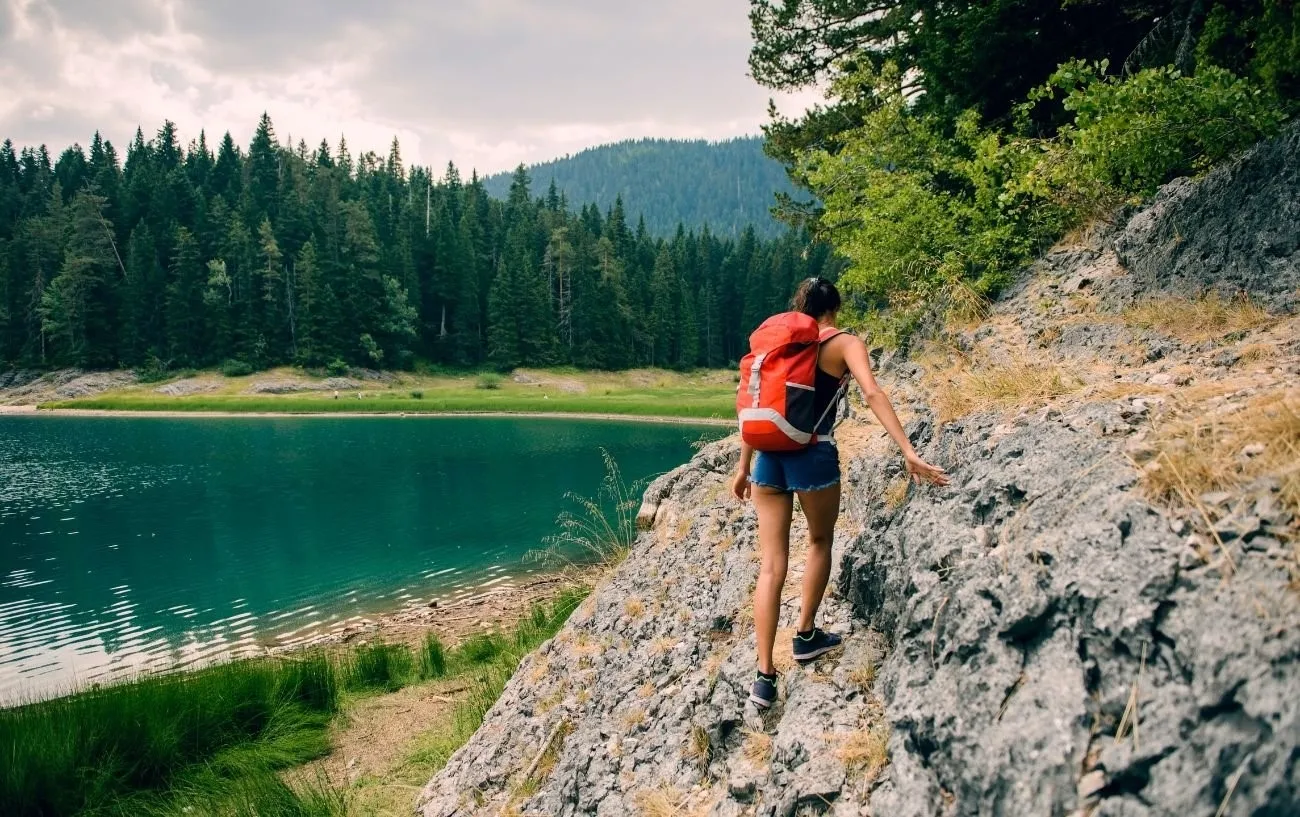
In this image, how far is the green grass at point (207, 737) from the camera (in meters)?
6.68

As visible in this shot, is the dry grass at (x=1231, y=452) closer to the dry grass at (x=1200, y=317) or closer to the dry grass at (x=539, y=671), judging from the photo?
the dry grass at (x=1200, y=317)

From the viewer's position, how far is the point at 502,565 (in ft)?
61.9

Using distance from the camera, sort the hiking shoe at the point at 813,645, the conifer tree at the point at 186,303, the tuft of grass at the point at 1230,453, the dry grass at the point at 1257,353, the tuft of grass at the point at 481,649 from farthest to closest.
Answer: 1. the conifer tree at the point at 186,303
2. the tuft of grass at the point at 481,649
3. the hiking shoe at the point at 813,645
4. the dry grass at the point at 1257,353
5. the tuft of grass at the point at 1230,453

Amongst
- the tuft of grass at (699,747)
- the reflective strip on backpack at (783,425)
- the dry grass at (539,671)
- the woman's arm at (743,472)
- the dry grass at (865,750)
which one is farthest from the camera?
the dry grass at (539,671)

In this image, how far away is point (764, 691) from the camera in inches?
164

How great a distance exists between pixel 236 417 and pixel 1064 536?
2613 inches

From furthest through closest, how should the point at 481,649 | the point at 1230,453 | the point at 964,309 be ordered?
the point at 481,649, the point at 964,309, the point at 1230,453

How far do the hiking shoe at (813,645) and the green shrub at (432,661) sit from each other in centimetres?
833

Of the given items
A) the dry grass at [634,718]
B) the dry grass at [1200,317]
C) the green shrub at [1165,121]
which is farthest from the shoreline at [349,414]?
the dry grass at [634,718]

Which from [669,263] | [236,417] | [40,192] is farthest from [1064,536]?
[40,192]

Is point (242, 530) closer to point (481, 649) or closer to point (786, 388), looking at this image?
point (481, 649)

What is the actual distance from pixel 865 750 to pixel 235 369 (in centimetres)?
8076

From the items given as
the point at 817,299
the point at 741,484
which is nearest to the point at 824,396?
the point at 817,299

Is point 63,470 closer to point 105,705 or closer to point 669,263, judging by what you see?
point 105,705
